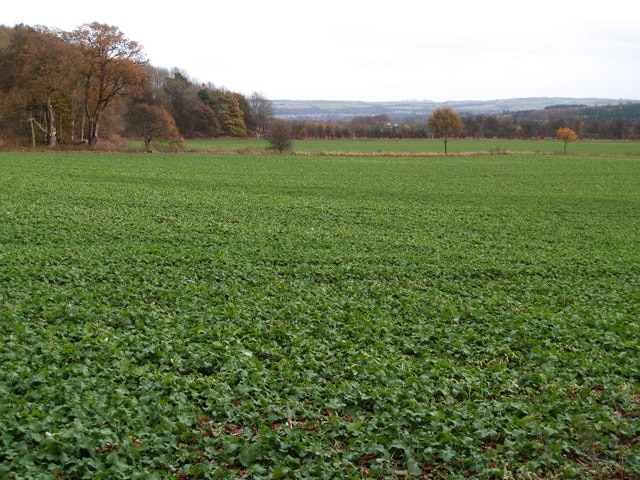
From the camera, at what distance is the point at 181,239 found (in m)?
18.5

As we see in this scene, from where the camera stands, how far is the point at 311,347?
9.80 meters

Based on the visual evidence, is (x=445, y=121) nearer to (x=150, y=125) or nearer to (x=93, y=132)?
(x=150, y=125)

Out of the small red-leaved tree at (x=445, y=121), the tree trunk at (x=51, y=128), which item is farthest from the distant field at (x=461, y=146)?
the tree trunk at (x=51, y=128)

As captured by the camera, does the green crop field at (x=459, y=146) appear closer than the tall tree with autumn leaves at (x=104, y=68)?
No

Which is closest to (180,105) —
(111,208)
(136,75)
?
(136,75)

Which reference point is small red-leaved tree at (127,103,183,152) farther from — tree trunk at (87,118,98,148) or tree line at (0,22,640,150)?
tree trunk at (87,118,98,148)

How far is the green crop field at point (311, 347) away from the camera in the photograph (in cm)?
670

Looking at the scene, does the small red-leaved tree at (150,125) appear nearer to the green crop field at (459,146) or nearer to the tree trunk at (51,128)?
the tree trunk at (51,128)

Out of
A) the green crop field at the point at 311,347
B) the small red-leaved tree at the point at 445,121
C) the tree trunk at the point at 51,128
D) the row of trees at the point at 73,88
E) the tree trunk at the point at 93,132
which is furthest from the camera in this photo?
the small red-leaved tree at the point at 445,121

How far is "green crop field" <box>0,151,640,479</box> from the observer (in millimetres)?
6699

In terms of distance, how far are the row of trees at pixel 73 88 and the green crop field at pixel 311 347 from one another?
41.4 meters

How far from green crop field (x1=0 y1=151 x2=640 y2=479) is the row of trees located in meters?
41.4

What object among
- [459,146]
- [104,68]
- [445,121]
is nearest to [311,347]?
[104,68]

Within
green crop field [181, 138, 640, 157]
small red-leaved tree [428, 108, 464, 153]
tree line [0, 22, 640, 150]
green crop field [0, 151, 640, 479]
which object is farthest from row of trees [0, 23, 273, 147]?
green crop field [0, 151, 640, 479]
